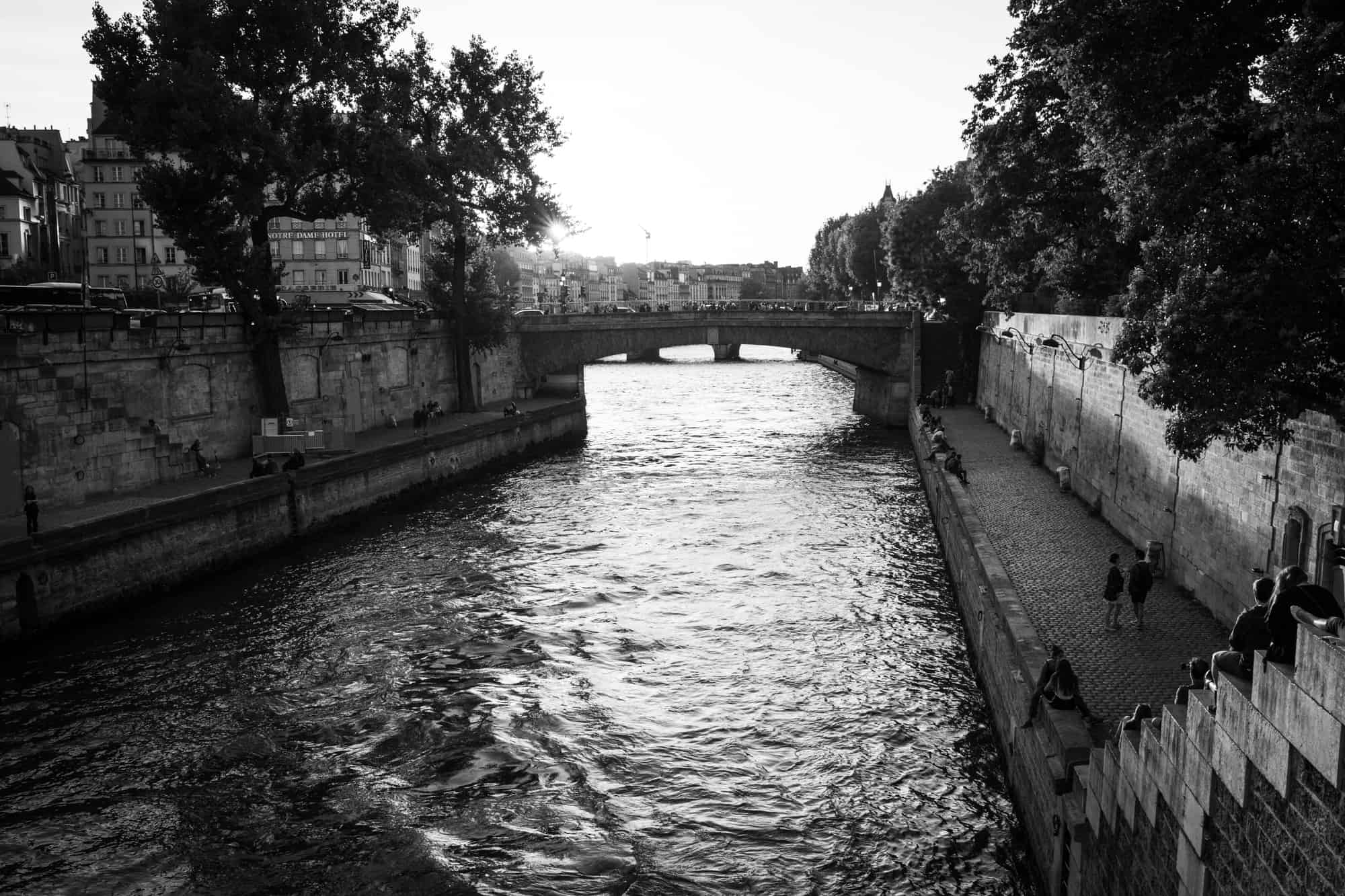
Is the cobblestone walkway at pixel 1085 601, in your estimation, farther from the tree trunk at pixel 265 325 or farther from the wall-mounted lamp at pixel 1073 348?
the tree trunk at pixel 265 325

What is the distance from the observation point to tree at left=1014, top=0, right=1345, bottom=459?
14.9 meters

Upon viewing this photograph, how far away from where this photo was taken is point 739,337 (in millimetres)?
64188

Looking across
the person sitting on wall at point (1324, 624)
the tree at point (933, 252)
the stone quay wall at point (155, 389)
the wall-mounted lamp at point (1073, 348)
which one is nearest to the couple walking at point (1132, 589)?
the person sitting on wall at point (1324, 624)

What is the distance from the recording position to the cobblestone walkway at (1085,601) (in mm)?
17078

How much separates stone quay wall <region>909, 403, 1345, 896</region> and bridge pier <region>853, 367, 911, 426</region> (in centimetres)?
4654

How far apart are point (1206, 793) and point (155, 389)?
33.6m

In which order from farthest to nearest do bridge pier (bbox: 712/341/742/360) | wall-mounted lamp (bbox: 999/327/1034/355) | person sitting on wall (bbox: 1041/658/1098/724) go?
bridge pier (bbox: 712/341/742/360), wall-mounted lamp (bbox: 999/327/1034/355), person sitting on wall (bbox: 1041/658/1098/724)

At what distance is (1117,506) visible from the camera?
27875 millimetres

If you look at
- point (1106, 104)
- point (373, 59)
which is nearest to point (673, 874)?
point (1106, 104)

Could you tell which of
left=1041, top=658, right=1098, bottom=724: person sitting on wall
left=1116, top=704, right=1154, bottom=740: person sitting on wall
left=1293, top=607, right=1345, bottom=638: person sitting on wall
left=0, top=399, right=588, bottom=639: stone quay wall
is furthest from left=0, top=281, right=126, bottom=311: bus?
left=1293, top=607, right=1345, bottom=638: person sitting on wall

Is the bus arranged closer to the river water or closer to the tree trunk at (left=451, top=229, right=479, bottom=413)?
the river water

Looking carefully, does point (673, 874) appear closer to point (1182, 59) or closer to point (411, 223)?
point (1182, 59)

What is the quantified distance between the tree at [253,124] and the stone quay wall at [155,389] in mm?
1691

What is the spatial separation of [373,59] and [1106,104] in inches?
1180
